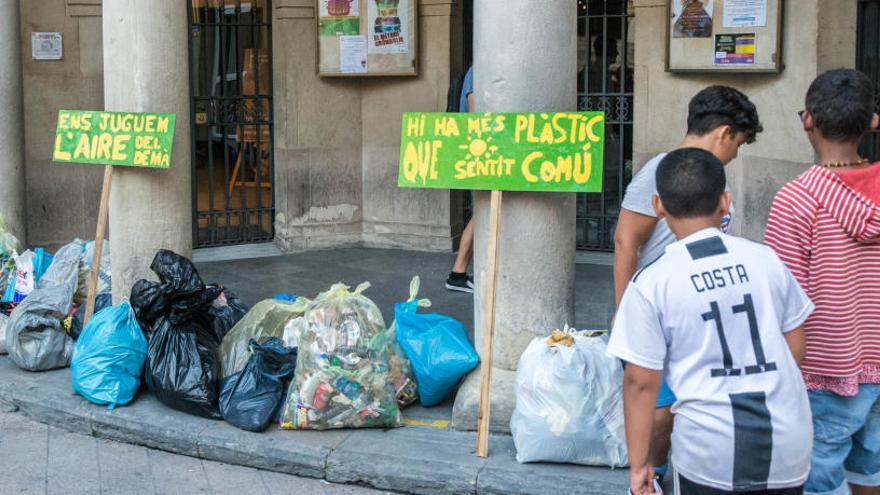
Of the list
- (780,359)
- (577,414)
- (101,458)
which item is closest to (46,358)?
(101,458)

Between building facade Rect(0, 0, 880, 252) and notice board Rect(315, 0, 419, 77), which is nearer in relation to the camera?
building facade Rect(0, 0, 880, 252)

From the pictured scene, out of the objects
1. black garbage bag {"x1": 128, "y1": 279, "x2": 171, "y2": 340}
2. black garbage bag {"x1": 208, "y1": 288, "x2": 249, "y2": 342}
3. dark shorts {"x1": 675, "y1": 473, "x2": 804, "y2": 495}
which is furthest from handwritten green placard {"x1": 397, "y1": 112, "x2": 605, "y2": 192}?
dark shorts {"x1": 675, "y1": 473, "x2": 804, "y2": 495}

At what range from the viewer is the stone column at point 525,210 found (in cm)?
545

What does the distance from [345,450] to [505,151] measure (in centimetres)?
161

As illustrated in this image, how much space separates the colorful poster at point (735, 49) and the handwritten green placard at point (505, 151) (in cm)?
375

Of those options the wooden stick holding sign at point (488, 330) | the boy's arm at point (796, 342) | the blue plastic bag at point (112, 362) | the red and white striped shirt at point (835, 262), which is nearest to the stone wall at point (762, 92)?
the wooden stick holding sign at point (488, 330)

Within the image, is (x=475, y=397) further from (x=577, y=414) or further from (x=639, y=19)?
(x=639, y=19)

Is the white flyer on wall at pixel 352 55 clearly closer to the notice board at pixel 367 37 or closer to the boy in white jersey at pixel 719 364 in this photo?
the notice board at pixel 367 37

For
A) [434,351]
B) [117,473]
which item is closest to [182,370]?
[117,473]

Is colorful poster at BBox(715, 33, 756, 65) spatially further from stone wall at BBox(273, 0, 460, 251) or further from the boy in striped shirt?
the boy in striped shirt

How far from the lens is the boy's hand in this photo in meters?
3.23

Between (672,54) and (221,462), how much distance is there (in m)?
5.07

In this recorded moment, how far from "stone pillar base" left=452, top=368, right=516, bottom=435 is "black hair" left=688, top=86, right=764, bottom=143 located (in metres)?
1.85

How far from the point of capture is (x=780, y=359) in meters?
3.11
